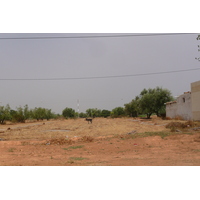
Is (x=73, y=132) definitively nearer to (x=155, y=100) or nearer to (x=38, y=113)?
(x=155, y=100)

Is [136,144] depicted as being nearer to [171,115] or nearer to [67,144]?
[67,144]

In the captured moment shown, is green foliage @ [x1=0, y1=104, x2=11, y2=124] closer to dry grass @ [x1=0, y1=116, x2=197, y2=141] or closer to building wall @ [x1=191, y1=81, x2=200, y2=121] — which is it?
dry grass @ [x1=0, y1=116, x2=197, y2=141]

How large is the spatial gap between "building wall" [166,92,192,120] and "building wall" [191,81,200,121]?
1.35m

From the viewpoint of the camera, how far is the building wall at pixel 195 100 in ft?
70.1

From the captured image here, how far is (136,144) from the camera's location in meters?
11.4

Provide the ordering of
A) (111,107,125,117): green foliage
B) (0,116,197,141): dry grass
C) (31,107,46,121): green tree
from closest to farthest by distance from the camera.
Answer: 1. (0,116,197,141): dry grass
2. (111,107,125,117): green foliage
3. (31,107,46,121): green tree

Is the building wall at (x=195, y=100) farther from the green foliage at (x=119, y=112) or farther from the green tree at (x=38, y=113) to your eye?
the green tree at (x=38, y=113)

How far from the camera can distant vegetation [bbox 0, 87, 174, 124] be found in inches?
1234

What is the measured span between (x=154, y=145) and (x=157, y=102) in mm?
22178

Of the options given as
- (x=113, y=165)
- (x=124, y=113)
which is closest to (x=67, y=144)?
(x=113, y=165)

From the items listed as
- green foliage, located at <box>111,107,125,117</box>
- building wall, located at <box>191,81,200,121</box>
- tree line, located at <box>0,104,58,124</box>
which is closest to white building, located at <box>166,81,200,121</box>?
building wall, located at <box>191,81,200,121</box>

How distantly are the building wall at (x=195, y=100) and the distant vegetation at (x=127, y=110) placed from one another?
6893mm

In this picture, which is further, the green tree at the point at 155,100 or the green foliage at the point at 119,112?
the green foliage at the point at 119,112

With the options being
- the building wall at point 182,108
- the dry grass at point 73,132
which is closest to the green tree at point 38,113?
the dry grass at point 73,132
